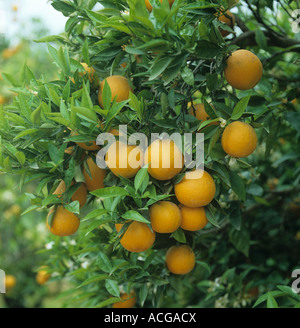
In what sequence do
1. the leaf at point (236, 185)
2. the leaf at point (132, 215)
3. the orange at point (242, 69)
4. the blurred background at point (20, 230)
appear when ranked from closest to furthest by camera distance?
the leaf at point (132, 215)
the orange at point (242, 69)
the leaf at point (236, 185)
the blurred background at point (20, 230)

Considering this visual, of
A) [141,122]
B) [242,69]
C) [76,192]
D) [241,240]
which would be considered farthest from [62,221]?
[241,240]

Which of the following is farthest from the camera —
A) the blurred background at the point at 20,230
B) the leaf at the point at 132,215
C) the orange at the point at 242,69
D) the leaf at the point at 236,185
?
the blurred background at the point at 20,230

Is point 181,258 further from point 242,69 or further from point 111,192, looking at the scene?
point 242,69

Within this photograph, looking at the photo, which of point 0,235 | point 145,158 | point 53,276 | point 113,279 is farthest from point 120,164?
point 0,235

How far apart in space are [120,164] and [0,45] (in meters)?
3.23

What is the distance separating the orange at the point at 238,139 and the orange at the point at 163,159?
0.39 feet

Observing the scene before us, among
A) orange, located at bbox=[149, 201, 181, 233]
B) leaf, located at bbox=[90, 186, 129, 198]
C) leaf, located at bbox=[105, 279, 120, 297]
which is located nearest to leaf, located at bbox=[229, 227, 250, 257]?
Result: leaf, located at bbox=[105, 279, 120, 297]

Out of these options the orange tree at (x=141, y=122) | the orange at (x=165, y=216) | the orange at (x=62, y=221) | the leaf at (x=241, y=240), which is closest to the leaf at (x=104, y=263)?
the orange tree at (x=141, y=122)

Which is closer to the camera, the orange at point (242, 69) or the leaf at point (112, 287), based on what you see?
the orange at point (242, 69)

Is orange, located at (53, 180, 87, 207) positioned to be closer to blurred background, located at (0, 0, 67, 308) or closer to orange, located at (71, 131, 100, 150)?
orange, located at (71, 131, 100, 150)

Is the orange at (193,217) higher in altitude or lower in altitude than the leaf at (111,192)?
lower

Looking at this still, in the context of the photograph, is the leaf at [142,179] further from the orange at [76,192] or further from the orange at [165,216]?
the orange at [76,192]

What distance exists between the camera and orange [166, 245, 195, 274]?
1.13 m

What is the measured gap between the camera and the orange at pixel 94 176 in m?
1.08
